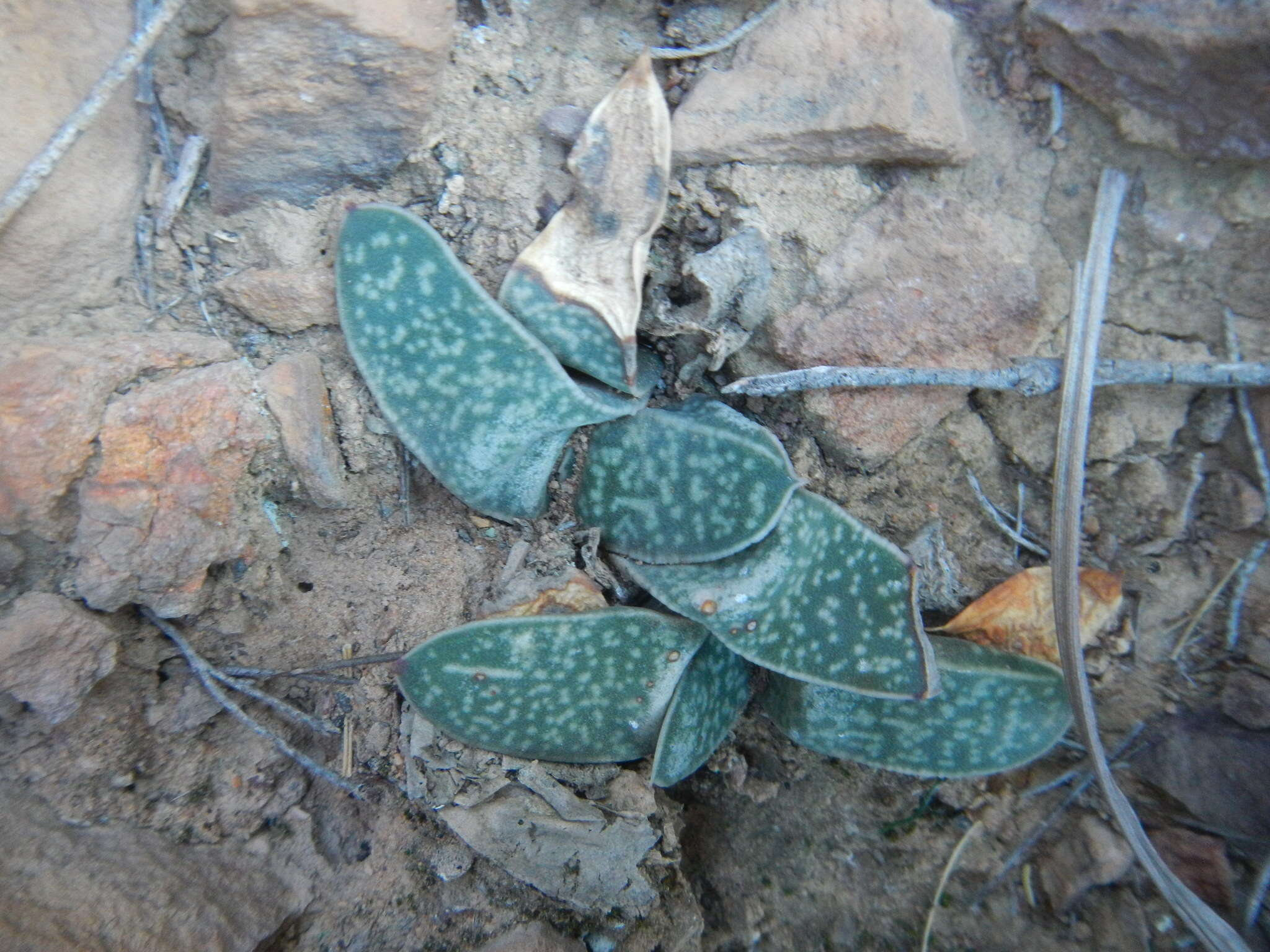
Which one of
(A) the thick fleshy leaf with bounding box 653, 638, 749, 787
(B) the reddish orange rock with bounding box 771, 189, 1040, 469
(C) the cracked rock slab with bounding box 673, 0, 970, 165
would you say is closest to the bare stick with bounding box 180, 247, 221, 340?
(A) the thick fleshy leaf with bounding box 653, 638, 749, 787

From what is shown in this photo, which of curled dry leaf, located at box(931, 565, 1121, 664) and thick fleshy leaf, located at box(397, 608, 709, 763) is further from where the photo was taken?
curled dry leaf, located at box(931, 565, 1121, 664)

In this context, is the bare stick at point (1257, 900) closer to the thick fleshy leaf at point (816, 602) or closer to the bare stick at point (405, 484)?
the thick fleshy leaf at point (816, 602)

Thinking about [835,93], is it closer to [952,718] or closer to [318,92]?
[318,92]

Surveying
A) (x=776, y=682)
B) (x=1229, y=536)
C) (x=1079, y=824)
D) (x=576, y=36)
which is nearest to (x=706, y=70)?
(x=576, y=36)

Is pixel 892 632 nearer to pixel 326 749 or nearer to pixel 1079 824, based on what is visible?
pixel 1079 824

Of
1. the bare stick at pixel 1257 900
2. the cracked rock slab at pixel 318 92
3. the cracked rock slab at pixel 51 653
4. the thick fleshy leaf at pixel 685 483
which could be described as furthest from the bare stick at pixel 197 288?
the bare stick at pixel 1257 900

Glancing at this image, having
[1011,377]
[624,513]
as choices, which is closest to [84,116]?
[624,513]

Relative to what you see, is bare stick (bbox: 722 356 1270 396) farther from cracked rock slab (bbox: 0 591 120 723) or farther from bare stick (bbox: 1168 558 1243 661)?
cracked rock slab (bbox: 0 591 120 723)
